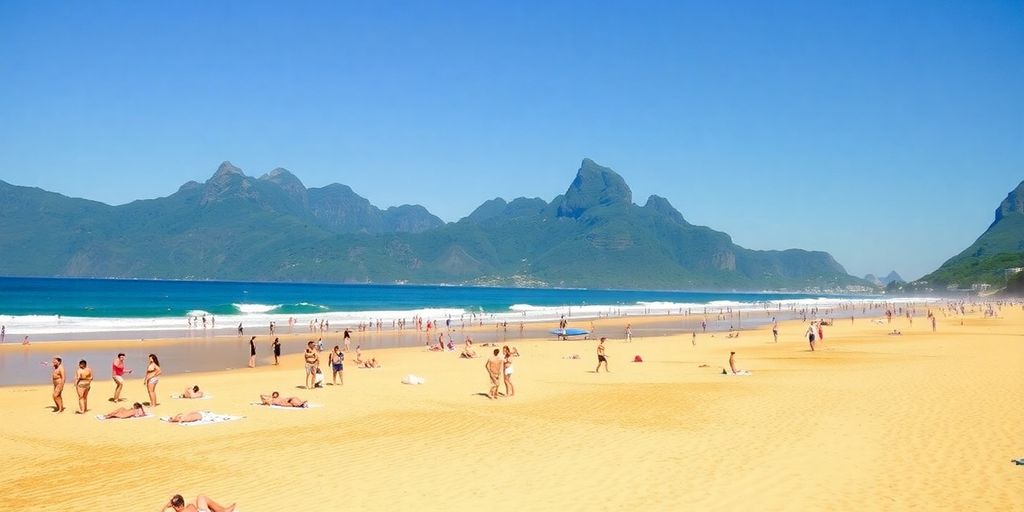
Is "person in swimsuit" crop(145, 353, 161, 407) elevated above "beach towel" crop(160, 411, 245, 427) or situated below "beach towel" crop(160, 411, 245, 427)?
above

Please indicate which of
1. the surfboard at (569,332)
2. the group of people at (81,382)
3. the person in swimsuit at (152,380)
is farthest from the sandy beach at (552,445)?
the surfboard at (569,332)

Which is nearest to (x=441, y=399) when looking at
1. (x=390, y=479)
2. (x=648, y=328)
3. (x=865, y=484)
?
(x=390, y=479)

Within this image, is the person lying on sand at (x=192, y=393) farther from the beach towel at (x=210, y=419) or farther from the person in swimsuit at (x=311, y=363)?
the beach towel at (x=210, y=419)

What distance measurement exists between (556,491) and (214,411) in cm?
1047

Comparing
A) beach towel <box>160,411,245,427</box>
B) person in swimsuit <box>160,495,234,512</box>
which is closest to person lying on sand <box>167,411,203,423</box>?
beach towel <box>160,411,245,427</box>

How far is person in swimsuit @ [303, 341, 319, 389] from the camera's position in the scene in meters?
21.4

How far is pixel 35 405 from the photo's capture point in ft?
61.5

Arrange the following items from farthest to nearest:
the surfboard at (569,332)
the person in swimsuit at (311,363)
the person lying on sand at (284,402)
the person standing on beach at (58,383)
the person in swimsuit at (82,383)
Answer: the surfboard at (569,332)
the person in swimsuit at (311,363)
the person lying on sand at (284,402)
the person standing on beach at (58,383)
the person in swimsuit at (82,383)

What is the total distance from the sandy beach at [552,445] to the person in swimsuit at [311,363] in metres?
0.46

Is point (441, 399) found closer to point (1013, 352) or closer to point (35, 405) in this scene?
point (35, 405)

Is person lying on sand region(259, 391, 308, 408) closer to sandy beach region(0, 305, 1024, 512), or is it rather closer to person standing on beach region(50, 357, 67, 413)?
sandy beach region(0, 305, 1024, 512)

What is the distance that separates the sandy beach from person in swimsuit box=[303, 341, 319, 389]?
17.9 inches

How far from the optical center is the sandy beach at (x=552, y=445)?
1020cm

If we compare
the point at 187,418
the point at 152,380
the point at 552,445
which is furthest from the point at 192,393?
the point at 552,445
